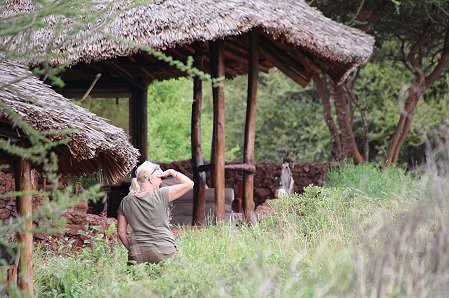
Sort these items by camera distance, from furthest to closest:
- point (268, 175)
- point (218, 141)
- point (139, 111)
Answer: point (268, 175) → point (139, 111) → point (218, 141)

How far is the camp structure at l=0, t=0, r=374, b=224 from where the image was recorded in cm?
1040

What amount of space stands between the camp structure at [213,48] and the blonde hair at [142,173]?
162 cm

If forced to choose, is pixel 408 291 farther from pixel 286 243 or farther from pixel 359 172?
pixel 359 172

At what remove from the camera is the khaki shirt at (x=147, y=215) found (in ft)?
24.3

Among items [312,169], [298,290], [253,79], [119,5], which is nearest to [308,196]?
[253,79]

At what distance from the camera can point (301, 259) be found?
7.07 m

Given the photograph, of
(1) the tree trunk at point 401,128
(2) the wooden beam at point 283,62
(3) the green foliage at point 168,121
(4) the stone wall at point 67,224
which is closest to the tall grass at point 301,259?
(4) the stone wall at point 67,224

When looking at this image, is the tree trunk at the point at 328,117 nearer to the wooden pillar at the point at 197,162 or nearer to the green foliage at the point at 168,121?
the green foliage at the point at 168,121

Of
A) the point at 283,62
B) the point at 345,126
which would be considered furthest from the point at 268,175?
the point at 283,62

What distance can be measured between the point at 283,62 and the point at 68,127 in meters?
6.65

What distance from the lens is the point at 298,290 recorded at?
526 centimetres

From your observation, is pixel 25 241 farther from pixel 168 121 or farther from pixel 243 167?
pixel 168 121

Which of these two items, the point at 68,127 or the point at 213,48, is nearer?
the point at 68,127

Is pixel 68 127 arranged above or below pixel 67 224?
above
